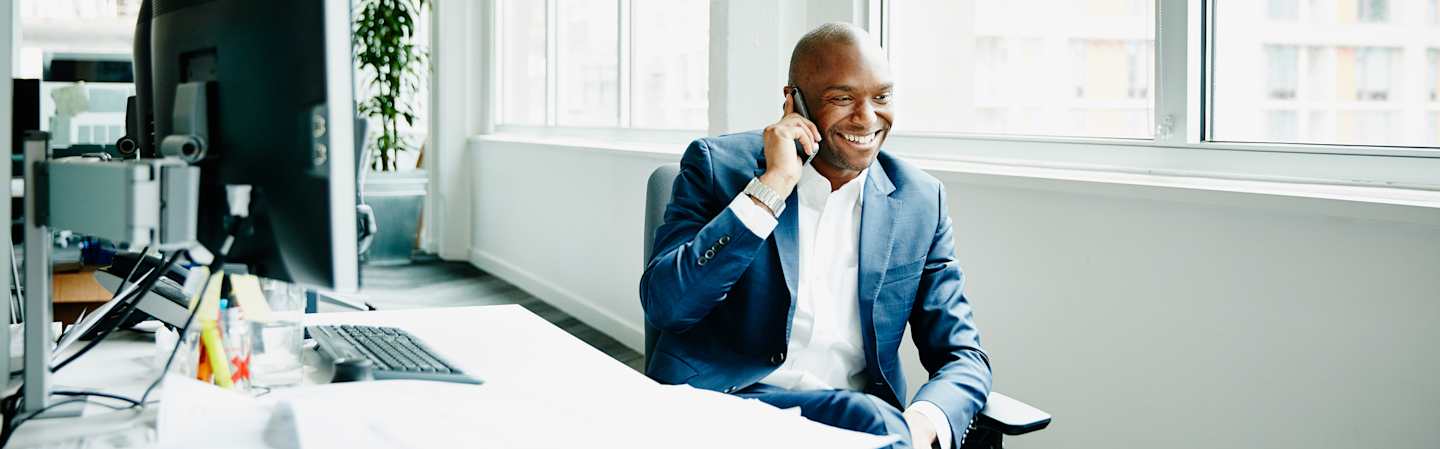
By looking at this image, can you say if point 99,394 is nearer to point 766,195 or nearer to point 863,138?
point 766,195

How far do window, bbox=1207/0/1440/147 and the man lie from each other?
34.1 inches

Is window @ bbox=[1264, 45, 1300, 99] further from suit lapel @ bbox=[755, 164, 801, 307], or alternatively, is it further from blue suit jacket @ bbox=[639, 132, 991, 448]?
suit lapel @ bbox=[755, 164, 801, 307]

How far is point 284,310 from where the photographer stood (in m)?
1.88

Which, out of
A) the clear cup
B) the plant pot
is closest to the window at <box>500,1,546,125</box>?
the plant pot

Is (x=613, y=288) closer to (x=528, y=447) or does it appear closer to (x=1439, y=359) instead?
(x=1439, y=359)

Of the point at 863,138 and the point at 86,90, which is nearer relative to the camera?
the point at 863,138

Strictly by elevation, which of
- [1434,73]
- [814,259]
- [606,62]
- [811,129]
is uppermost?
[606,62]

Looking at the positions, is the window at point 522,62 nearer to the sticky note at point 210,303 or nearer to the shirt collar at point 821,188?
the shirt collar at point 821,188

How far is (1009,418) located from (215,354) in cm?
102

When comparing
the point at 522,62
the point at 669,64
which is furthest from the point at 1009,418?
the point at 522,62

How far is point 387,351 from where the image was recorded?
63.2 inches

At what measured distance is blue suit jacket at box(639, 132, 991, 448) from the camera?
1.84 metres

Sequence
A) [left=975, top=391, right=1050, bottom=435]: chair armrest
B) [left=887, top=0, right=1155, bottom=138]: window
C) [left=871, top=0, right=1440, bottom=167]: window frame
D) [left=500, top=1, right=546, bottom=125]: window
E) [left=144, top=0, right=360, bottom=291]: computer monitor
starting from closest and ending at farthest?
[left=144, top=0, right=360, bottom=291]: computer monitor, [left=975, top=391, right=1050, bottom=435]: chair armrest, [left=871, top=0, right=1440, bottom=167]: window frame, [left=887, top=0, right=1155, bottom=138]: window, [left=500, top=1, right=546, bottom=125]: window

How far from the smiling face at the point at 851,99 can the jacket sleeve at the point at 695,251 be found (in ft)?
0.68
